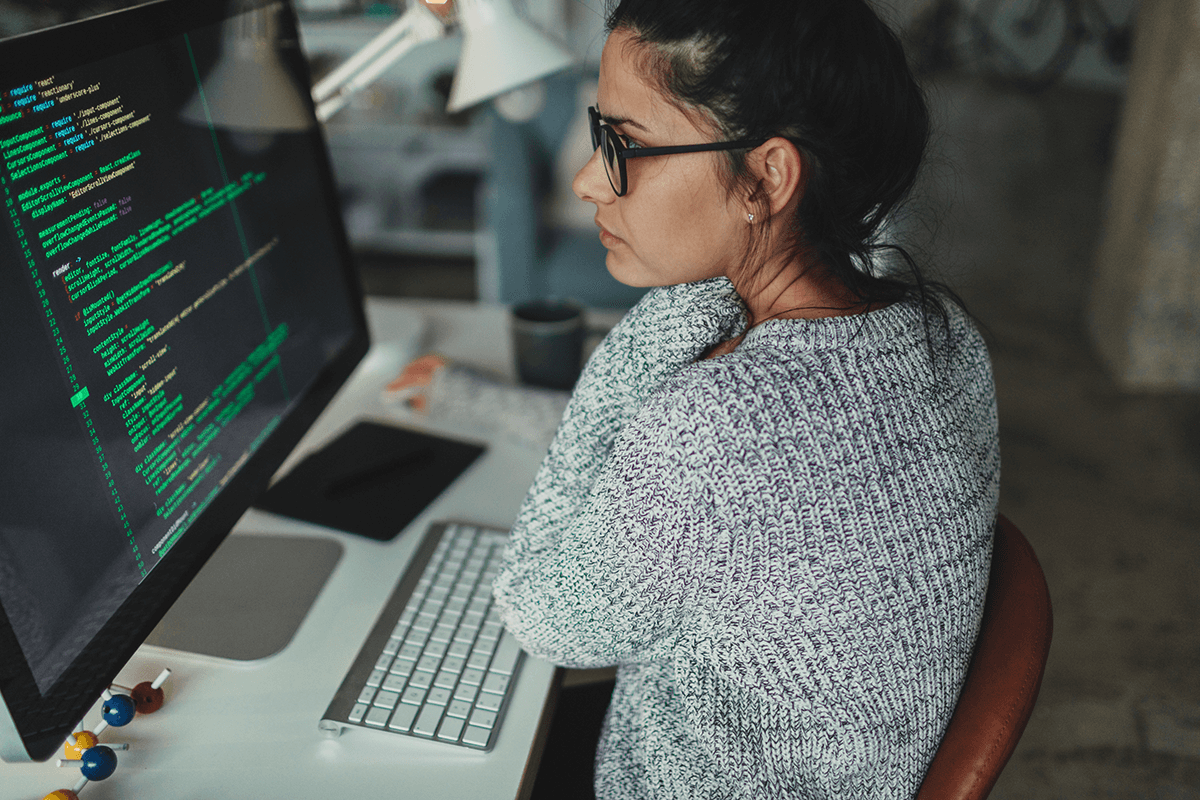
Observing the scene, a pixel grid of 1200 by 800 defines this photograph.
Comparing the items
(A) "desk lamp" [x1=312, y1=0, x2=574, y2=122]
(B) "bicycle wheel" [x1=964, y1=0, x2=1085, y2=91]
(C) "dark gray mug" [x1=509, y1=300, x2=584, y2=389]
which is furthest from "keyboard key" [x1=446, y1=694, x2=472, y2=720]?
(B) "bicycle wheel" [x1=964, y1=0, x2=1085, y2=91]

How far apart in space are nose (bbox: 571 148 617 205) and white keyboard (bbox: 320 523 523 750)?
0.37 metres

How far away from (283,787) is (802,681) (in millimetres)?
402

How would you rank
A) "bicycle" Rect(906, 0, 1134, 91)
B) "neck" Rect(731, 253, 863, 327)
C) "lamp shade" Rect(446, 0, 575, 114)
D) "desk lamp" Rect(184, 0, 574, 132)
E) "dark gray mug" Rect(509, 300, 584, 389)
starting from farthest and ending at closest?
"bicycle" Rect(906, 0, 1134, 91)
"dark gray mug" Rect(509, 300, 584, 389)
"lamp shade" Rect(446, 0, 575, 114)
"desk lamp" Rect(184, 0, 574, 132)
"neck" Rect(731, 253, 863, 327)

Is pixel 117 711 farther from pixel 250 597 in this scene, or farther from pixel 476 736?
pixel 476 736

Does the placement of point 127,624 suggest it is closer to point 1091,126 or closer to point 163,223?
point 163,223

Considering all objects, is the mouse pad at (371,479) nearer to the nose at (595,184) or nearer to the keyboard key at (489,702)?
the keyboard key at (489,702)

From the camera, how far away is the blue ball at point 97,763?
0.60 m

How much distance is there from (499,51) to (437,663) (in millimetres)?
762

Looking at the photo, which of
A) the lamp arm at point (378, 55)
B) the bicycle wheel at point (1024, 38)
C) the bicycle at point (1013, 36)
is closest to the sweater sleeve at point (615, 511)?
the lamp arm at point (378, 55)

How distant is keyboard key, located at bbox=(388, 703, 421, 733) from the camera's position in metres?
0.66

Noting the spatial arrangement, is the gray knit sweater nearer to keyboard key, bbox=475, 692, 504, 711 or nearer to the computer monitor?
keyboard key, bbox=475, 692, 504, 711

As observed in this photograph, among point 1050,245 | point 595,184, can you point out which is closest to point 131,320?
point 595,184

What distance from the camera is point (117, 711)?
25.2 inches

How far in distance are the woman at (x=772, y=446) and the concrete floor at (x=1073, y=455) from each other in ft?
0.48
